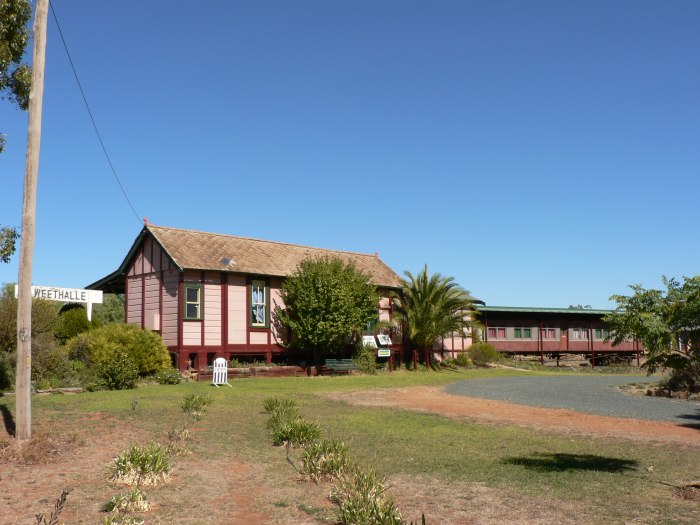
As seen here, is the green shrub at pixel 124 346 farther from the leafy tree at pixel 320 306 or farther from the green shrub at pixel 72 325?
the leafy tree at pixel 320 306

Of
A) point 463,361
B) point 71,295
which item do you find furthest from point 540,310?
point 71,295

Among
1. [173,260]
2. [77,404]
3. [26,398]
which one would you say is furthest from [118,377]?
[26,398]

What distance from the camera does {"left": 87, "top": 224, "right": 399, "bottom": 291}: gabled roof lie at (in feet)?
98.8

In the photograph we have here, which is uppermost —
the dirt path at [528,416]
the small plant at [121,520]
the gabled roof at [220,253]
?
the gabled roof at [220,253]

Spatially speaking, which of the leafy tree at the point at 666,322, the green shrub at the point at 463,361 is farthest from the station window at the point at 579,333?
the leafy tree at the point at 666,322

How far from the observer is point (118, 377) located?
21.5 m

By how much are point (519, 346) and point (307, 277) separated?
2269 cm

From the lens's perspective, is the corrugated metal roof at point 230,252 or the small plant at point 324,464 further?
the corrugated metal roof at point 230,252

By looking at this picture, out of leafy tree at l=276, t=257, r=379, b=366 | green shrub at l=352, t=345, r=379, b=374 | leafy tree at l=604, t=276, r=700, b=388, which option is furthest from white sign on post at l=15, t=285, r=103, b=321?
leafy tree at l=604, t=276, r=700, b=388

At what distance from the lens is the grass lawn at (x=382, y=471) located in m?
7.11

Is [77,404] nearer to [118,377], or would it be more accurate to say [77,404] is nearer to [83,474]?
[118,377]

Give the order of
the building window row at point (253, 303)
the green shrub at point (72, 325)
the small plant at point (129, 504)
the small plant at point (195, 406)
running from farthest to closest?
1. the building window row at point (253, 303)
2. the green shrub at point (72, 325)
3. the small plant at point (195, 406)
4. the small plant at point (129, 504)

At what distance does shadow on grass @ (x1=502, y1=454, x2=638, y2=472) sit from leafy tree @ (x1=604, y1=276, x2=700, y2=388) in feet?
7.16

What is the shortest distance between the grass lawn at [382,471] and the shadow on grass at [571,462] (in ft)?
0.06
